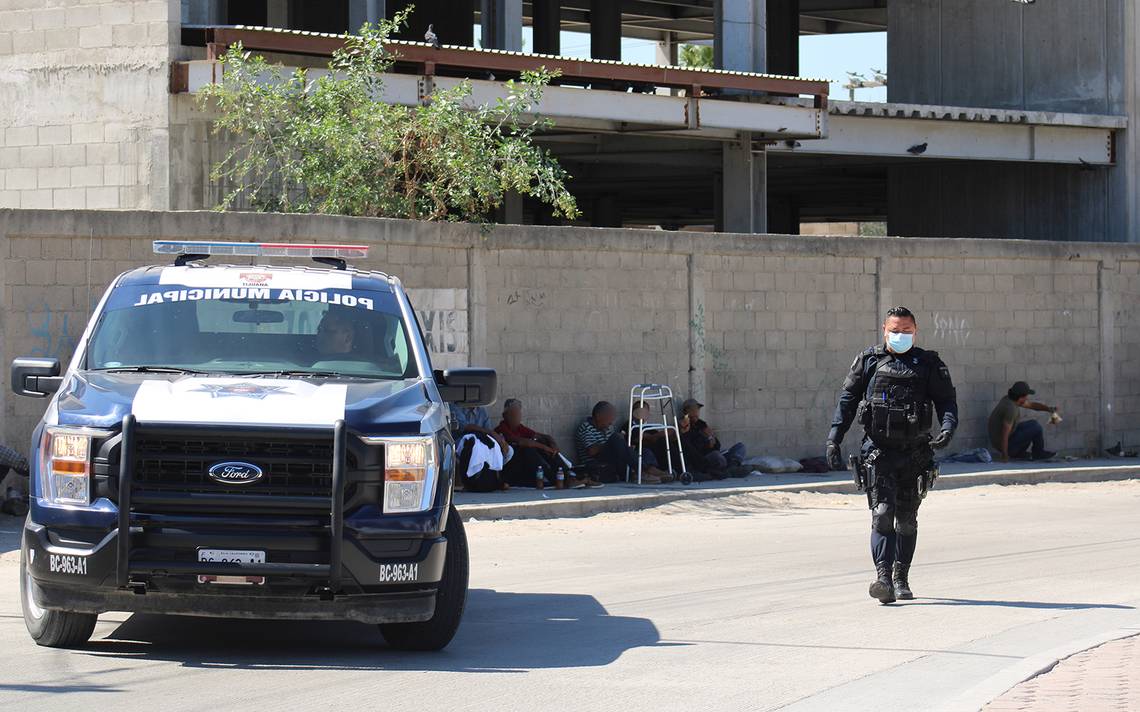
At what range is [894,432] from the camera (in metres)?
10.3

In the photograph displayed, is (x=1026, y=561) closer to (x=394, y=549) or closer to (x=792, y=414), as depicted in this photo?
(x=394, y=549)

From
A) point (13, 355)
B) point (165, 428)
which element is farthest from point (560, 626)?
point (13, 355)

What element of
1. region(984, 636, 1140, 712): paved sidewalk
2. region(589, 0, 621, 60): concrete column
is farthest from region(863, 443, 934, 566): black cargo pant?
region(589, 0, 621, 60): concrete column

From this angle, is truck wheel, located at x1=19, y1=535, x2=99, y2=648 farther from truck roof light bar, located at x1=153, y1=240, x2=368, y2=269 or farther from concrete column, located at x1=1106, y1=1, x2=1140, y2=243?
concrete column, located at x1=1106, y1=1, x2=1140, y2=243

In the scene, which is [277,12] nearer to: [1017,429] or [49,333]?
[1017,429]

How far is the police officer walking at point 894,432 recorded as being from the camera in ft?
33.8

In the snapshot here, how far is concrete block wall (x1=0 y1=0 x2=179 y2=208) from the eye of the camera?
20594 millimetres

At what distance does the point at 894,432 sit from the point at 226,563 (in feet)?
15.1

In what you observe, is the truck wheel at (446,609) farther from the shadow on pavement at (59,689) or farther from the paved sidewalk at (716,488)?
the paved sidewalk at (716,488)

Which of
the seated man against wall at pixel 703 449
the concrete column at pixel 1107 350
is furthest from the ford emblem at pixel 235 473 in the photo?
the concrete column at pixel 1107 350

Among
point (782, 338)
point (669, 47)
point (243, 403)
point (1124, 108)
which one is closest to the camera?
point (243, 403)

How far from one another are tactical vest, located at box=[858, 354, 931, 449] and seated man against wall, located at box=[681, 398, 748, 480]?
877 centimetres

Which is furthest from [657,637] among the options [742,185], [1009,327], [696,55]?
[696,55]

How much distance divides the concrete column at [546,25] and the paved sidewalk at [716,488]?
19171 millimetres
